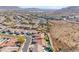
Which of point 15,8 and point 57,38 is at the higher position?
point 15,8

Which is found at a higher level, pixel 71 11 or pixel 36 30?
pixel 71 11

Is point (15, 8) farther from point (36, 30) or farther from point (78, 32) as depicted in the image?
point (78, 32)

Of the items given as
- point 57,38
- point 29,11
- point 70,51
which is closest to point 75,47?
point 70,51

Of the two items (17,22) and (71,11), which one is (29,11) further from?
(71,11)

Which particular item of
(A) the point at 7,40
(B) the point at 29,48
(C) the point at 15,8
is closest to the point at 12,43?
(A) the point at 7,40

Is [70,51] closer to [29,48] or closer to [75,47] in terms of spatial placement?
[75,47]
